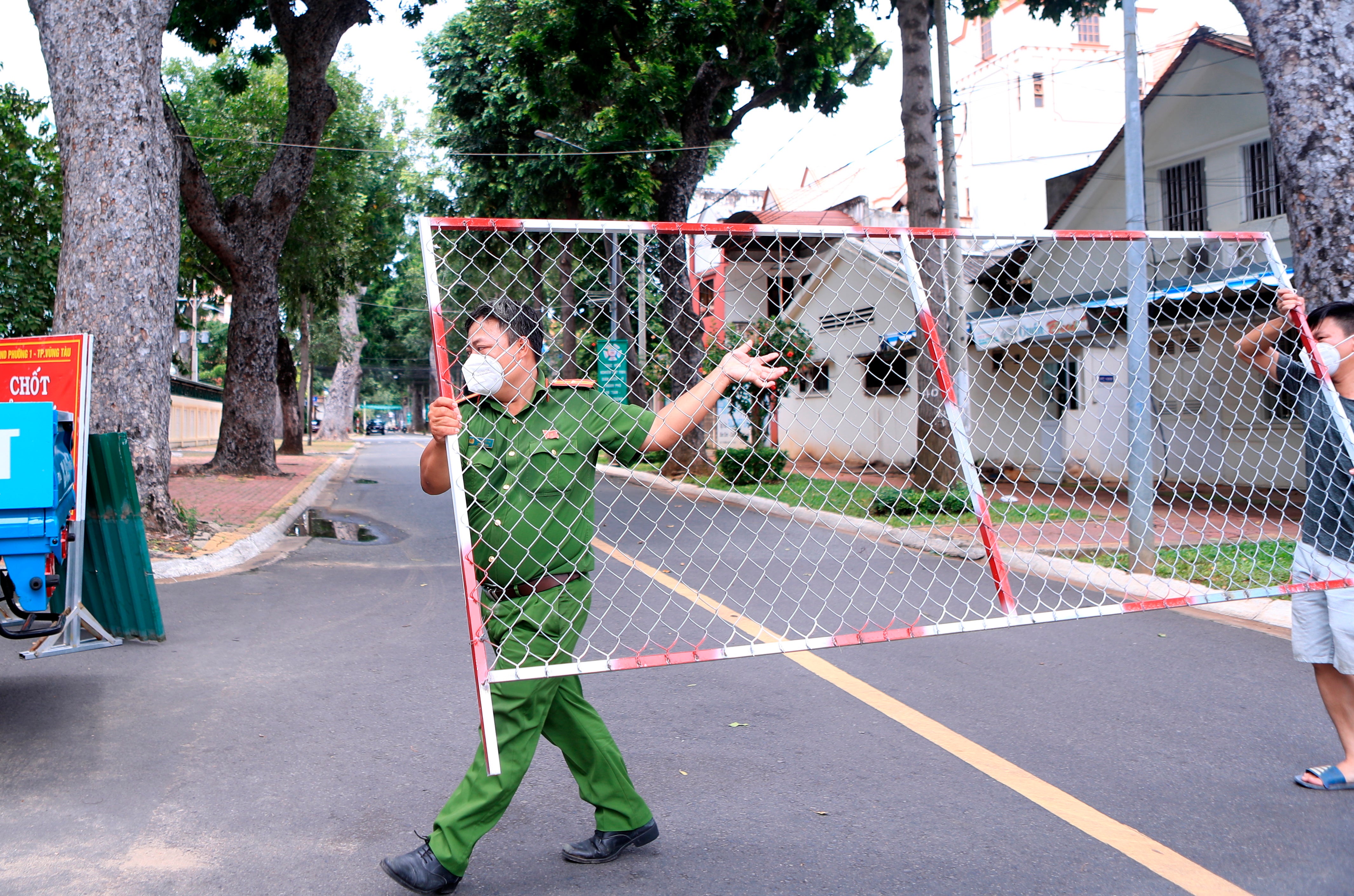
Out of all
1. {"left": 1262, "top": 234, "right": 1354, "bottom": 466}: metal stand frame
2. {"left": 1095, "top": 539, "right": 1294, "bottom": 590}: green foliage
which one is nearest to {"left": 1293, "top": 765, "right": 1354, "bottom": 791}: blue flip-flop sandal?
{"left": 1262, "top": 234, "right": 1354, "bottom": 466}: metal stand frame

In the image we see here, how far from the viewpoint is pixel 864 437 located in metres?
24.0

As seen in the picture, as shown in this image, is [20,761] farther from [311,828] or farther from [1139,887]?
[1139,887]

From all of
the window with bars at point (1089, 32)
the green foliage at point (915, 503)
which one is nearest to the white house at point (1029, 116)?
the window with bars at point (1089, 32)

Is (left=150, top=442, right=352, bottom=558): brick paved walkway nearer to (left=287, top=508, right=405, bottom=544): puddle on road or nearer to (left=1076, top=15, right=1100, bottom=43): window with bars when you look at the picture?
(left=287, top=508, right=405, bottom=544): puddle on road

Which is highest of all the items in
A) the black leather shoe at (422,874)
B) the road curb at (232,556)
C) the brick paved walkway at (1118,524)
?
the road curb at (232,556)

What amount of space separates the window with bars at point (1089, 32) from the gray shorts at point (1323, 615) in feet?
160

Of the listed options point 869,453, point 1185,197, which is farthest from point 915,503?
point 869,453

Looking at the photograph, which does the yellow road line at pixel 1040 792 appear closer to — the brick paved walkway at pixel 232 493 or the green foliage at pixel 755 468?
the brick paved walkway at pixel 232 493

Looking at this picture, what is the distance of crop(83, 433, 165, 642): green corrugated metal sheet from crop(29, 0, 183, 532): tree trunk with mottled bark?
405cm

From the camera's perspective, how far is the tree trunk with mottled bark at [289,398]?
26422 mm

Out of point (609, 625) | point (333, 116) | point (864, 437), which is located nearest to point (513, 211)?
point (333, 116)

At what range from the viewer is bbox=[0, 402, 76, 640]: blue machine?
4332 millimetres

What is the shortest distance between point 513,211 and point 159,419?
15531 mm

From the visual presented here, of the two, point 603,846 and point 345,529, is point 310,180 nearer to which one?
point 345,529
